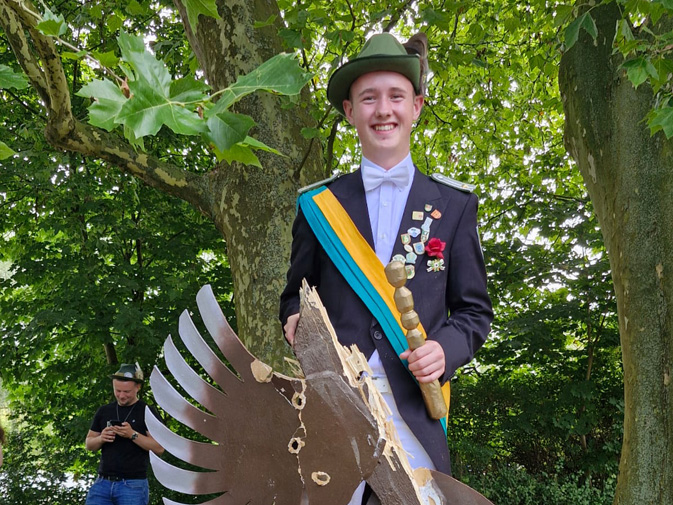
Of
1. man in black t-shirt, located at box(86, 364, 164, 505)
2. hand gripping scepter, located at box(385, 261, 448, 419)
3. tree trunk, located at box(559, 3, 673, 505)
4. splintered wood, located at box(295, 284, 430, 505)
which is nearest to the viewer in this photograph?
splintered wood, located at box(295, 284, 430, 505)

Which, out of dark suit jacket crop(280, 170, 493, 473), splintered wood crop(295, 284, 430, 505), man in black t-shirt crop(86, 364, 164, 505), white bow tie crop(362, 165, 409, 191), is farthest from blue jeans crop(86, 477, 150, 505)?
splintered wood crop(295, 284, 430, 505)

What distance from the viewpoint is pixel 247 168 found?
13.6 ft

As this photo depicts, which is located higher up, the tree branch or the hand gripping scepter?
the tree branch

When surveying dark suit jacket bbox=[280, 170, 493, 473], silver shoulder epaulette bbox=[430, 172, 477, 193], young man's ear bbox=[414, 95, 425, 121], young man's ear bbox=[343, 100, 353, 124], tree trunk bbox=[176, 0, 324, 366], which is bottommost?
dark suit jacket bbox=[280, 170, 493, 473]

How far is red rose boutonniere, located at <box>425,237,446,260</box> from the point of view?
1840 mm

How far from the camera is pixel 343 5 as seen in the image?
6.17 metres

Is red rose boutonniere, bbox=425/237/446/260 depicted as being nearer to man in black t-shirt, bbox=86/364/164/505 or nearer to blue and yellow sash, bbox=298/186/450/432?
blue and yellow sash, bbox=298/186/450/432

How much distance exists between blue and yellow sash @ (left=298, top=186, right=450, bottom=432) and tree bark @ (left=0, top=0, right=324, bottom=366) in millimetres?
1927

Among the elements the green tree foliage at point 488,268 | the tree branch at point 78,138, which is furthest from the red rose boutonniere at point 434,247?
the green tree foliage at point 488,268

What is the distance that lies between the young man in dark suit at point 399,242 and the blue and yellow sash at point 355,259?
0.03 metres

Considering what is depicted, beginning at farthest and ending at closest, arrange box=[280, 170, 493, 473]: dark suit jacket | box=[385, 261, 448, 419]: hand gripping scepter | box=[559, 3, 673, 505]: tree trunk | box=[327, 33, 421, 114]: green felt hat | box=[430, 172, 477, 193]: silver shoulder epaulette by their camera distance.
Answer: box=[559, 3, 673, 505]: tree trunk
box=[430, 172, 477, 193]: silver shoulder epaulette
box=[327, 33, 421, 114]: green felt hat
box=[280, 170, 493, 473]: dark suit jacket
box=[385, 261, 448, 419]: hand gripping scepter

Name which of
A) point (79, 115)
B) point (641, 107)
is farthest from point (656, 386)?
point (79, 115)

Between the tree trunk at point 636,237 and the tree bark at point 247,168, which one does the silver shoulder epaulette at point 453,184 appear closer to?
the tree bark at point 247,168

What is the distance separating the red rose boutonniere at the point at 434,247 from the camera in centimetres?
184
